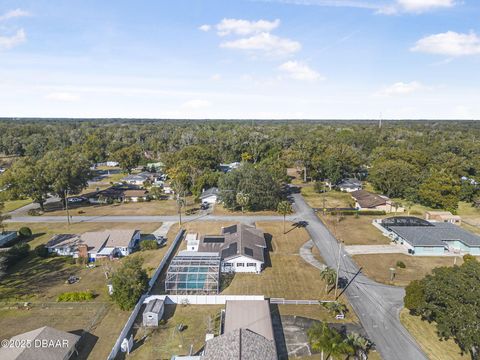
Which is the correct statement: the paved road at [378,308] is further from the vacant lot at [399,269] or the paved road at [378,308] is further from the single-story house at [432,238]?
the single-story house at [432,238]

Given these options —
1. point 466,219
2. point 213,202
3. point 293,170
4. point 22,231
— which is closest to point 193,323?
point 22,231

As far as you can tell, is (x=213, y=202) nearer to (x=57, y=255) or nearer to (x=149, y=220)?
(x=149, y=220)

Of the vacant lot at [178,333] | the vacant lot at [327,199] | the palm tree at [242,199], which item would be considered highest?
the palm tree at [242,199]

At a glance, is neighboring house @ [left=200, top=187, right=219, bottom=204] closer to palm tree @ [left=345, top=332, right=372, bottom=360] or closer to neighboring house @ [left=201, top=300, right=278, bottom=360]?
neighboring house @ [left=201, top=300, right=278, bottom=360]

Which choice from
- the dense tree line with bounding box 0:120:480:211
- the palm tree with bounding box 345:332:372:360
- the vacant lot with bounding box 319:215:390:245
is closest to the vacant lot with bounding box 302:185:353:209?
the dense tree line with bounding box 0:120:480:211

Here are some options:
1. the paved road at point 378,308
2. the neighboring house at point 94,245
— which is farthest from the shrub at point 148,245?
the paved road at point 378,308

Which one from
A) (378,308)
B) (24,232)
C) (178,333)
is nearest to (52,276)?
(24,232)

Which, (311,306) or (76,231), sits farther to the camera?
(76,231)
